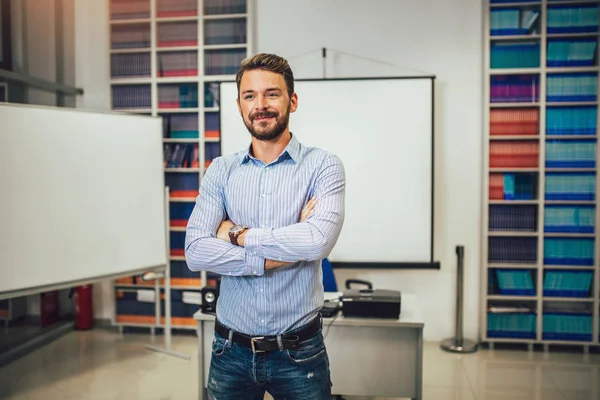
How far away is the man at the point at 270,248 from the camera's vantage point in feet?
4.70

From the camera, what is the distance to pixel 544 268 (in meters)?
4.16

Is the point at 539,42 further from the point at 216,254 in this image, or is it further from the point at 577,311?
the point at 216,254

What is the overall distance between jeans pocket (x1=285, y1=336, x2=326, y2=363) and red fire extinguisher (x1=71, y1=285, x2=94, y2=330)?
3743 millimetres

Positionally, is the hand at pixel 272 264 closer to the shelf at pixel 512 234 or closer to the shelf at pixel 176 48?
the shelf at pixel 512 234

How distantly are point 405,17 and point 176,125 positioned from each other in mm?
2269

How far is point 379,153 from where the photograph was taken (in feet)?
13.3

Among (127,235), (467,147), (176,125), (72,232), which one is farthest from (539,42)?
(72,232)

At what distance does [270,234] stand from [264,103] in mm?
400

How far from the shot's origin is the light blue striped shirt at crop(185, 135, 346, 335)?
1.47 m

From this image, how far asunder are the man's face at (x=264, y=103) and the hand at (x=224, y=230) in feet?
1.05

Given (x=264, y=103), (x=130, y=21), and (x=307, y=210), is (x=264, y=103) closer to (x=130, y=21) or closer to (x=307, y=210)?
(x=307, y=210)

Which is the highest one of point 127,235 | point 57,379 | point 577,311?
point 127,235

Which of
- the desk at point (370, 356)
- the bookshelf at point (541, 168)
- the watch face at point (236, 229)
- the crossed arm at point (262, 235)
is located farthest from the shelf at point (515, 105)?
the watch face at point (236, 229)

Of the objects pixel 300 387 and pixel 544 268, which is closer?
pixel 300 387
